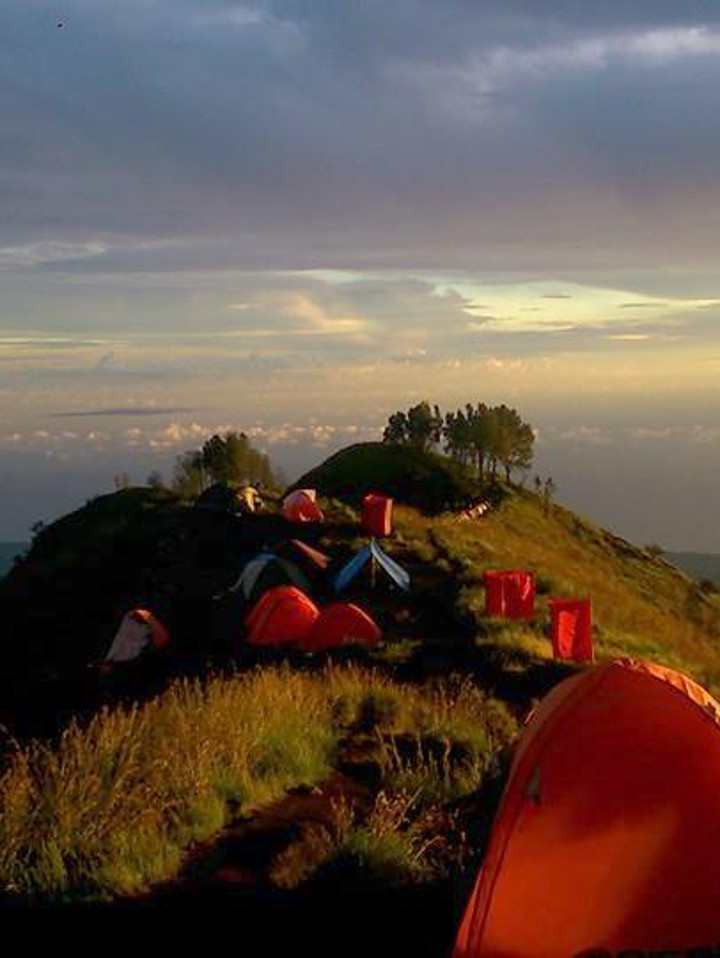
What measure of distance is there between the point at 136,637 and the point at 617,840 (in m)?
22.0

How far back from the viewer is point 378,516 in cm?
4294

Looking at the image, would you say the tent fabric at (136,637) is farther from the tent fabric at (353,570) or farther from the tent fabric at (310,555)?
the tent fabric at (310,555)

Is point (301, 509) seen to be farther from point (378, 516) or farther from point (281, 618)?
point (281, 618)

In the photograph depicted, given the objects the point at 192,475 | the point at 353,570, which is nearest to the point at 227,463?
the point at 192,475

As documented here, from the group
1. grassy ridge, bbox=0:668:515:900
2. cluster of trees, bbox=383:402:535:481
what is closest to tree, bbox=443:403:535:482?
cluster of trees, bbox=383:402:535:481

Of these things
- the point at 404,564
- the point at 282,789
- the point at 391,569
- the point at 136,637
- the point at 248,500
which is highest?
the point at 248,500

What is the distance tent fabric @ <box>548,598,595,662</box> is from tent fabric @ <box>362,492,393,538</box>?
16320 mm

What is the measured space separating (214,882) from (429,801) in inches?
101

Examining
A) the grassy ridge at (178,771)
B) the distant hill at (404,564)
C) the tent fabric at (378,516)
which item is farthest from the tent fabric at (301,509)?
the grassy ridge at (178,771)

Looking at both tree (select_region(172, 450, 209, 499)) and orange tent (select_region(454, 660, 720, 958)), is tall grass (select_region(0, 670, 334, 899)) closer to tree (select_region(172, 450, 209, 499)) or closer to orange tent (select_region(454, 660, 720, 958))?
orange tent (select_region(454, 660, 720, 958))

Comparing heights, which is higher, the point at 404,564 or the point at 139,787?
the point at 139,787

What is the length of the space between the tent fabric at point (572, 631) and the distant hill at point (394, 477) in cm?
4229

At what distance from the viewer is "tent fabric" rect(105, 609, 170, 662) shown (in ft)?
98.0

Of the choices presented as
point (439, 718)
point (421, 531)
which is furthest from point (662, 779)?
point (421, 531)
